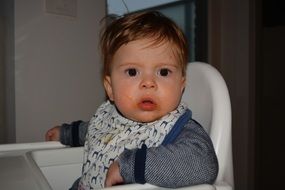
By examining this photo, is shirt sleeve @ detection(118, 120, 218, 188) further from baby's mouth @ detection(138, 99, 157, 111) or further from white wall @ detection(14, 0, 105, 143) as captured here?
white wall @ detection(14, 0, 105, 143)

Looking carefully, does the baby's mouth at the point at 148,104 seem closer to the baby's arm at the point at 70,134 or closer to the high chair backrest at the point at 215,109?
the high chair backrest at the point at 215,109

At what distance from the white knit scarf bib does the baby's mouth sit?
0.10 feet

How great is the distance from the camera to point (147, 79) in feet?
1.90

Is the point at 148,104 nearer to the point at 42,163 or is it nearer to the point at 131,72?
the point at 131,72

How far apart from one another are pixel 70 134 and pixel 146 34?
0.32 m

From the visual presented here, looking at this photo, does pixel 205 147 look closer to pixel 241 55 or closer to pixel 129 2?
pixel 129 2

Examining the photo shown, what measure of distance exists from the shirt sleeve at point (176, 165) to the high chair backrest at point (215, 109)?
0.14 ft

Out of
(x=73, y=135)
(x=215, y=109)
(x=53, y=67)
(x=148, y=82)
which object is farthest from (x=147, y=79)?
(x=53, y=67)

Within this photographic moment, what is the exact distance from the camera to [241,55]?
2.09 meters

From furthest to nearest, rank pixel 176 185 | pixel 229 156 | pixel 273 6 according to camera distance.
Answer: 1. pixel 273 6
2. pixel 229 156
3. pixel 176 185

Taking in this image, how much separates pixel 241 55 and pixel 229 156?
5.41ft

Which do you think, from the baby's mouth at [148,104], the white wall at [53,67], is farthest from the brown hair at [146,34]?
the white wall at [53,67]

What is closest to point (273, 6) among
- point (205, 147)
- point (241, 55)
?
point (241, 55)

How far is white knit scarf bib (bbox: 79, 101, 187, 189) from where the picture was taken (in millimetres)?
591
